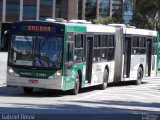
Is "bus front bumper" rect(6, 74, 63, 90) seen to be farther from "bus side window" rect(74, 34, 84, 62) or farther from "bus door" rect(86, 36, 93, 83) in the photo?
"bus door" rect(86, 36, 93, 83)

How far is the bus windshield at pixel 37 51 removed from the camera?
21016 millimetres

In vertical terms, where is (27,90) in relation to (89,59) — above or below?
below

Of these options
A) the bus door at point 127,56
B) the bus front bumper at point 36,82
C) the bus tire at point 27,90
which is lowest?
the bus tire at point 27,90

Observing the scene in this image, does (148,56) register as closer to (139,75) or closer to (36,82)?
(139,75)

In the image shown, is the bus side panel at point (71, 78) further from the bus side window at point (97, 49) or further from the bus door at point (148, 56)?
the bus door at point (148, 56)

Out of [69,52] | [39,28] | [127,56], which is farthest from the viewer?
[127,56]

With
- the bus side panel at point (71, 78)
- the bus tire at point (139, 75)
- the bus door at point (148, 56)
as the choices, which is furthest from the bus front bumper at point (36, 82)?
the bus door at point (148, 56)

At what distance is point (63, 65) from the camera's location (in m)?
21.0

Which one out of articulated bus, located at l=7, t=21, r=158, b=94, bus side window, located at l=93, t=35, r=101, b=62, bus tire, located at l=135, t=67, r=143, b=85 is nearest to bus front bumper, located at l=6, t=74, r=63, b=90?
articulated bus, located at l=7, t=21, r=158, b=94

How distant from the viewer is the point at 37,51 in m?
21.1

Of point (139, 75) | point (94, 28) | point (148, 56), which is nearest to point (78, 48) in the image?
point (94, 28)

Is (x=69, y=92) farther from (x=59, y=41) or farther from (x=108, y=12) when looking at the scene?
(x=108, y=12)

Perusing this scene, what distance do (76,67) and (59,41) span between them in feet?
4.98

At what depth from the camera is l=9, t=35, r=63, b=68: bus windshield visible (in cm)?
2102
